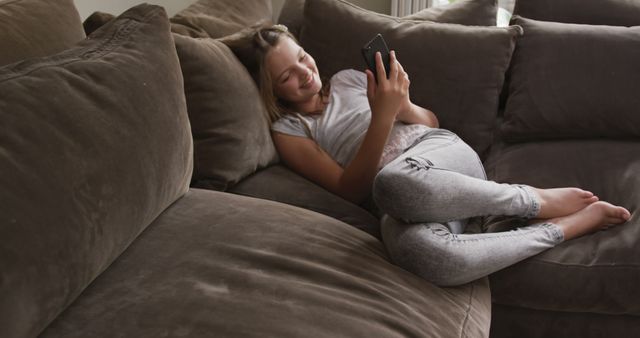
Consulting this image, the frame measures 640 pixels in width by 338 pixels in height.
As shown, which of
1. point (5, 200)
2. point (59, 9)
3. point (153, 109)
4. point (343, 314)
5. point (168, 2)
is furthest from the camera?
point (168, 2)

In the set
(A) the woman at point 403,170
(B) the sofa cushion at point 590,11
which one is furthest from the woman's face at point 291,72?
(B) the sofa cushion at point 590,11

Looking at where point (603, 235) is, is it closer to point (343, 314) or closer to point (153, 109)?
point (343, 314)

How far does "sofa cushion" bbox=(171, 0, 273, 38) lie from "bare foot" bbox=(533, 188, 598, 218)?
0.98 meters

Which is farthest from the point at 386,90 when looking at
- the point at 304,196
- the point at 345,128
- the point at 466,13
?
the point at 466,13

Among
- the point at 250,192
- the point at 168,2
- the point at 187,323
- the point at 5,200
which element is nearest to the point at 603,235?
the point at 250,192

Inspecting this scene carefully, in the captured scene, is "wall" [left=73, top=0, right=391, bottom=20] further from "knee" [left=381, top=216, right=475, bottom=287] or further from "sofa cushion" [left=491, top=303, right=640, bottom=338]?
"sofa cushion" [left=491, top=303, right=640, bottom=338]

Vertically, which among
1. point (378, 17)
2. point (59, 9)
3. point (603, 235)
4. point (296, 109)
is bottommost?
point (603, 235)

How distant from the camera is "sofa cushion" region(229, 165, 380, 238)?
1.45 meters

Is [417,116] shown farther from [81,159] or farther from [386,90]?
[81,159]

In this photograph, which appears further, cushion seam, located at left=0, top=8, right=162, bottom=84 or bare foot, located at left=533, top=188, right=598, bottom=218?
bare foot, located at left=533, top=188, right=598, bottom=218

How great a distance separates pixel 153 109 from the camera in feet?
3.81

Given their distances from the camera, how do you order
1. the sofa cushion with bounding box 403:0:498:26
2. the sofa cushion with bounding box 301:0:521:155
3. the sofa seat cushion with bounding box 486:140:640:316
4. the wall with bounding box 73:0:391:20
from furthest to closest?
the wall with bounding box 73:0:391:20
the sofa cushion with bounding box 403:0:498:26
the sofa cushion with bounding box 301:0:521:155
the sofa seat cushion with bounding box 486:140:640:316

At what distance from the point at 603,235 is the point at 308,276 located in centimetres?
70

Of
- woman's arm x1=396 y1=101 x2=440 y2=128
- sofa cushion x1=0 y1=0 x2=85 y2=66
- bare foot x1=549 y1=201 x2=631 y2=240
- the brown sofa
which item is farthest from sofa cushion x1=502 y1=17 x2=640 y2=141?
sofa cushion x1=0 y1=0 x2=85 y2=66
